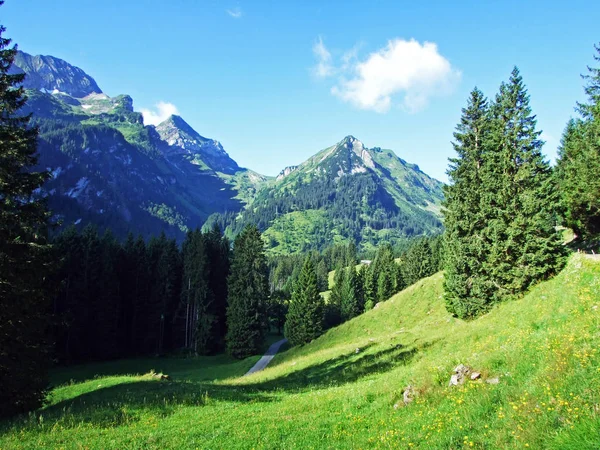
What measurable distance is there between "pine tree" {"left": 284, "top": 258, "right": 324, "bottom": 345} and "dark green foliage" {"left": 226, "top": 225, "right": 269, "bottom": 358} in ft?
20.0

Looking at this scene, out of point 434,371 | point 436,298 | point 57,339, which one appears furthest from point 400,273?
point 434,371

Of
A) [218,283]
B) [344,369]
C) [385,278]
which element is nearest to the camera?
[344,369]

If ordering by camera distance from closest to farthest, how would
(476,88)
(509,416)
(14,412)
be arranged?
(509,416), (14,412), (476,88)

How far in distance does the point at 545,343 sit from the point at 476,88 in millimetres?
28372

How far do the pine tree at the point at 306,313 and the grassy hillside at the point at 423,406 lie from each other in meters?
33.6

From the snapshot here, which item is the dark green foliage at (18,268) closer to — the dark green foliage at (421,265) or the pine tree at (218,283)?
the pine tree at (218,283)

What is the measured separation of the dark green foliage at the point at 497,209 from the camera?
2442 cm

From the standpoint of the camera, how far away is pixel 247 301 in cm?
5309

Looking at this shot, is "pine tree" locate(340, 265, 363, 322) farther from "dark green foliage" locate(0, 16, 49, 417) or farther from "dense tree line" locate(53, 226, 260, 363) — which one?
"dark green foliage" locate(0, 16, 49, 417)

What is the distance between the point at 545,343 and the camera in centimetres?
1191

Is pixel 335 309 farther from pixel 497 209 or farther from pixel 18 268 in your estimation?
pixel 18 268

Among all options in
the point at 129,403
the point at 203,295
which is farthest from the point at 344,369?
the point at 203,295

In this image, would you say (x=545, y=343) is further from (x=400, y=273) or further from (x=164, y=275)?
(x=400, y=273)

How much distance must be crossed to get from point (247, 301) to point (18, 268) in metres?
37.0
